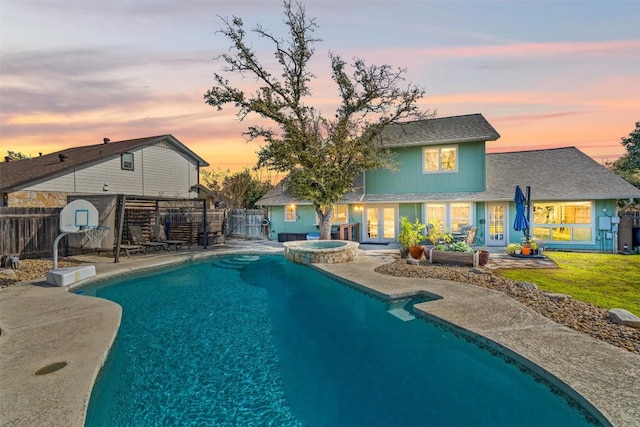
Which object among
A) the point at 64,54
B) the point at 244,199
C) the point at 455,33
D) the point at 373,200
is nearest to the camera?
the point at 64,54

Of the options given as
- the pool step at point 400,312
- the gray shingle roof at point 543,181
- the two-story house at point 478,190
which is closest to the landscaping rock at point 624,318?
the pool step at point 400,312

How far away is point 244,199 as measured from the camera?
31000 millimetres

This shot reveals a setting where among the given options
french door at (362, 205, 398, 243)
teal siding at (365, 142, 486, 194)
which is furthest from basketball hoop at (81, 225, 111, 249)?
teal siding at (365, 142, 486, 194)

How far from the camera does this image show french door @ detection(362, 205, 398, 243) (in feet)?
57.5

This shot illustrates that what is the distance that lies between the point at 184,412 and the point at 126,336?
9.64ft

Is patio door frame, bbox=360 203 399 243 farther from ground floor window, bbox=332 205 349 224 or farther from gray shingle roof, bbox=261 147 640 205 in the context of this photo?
ground floor window, bbox=332 205 349 224

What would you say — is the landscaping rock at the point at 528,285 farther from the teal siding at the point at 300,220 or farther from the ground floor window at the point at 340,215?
the ground floor window at the point at 340,215

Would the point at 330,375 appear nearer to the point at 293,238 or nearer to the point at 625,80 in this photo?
the point at 293,238

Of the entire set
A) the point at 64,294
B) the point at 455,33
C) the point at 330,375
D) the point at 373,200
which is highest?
the point at 455,33

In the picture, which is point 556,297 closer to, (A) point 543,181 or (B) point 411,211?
(B) point 411,211

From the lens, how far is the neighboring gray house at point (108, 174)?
1636cm

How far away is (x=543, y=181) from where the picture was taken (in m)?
15.9

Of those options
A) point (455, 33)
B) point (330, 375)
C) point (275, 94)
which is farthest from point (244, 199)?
point (330, 375)

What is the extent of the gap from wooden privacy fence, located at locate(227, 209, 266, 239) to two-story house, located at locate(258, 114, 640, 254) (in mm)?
4020
